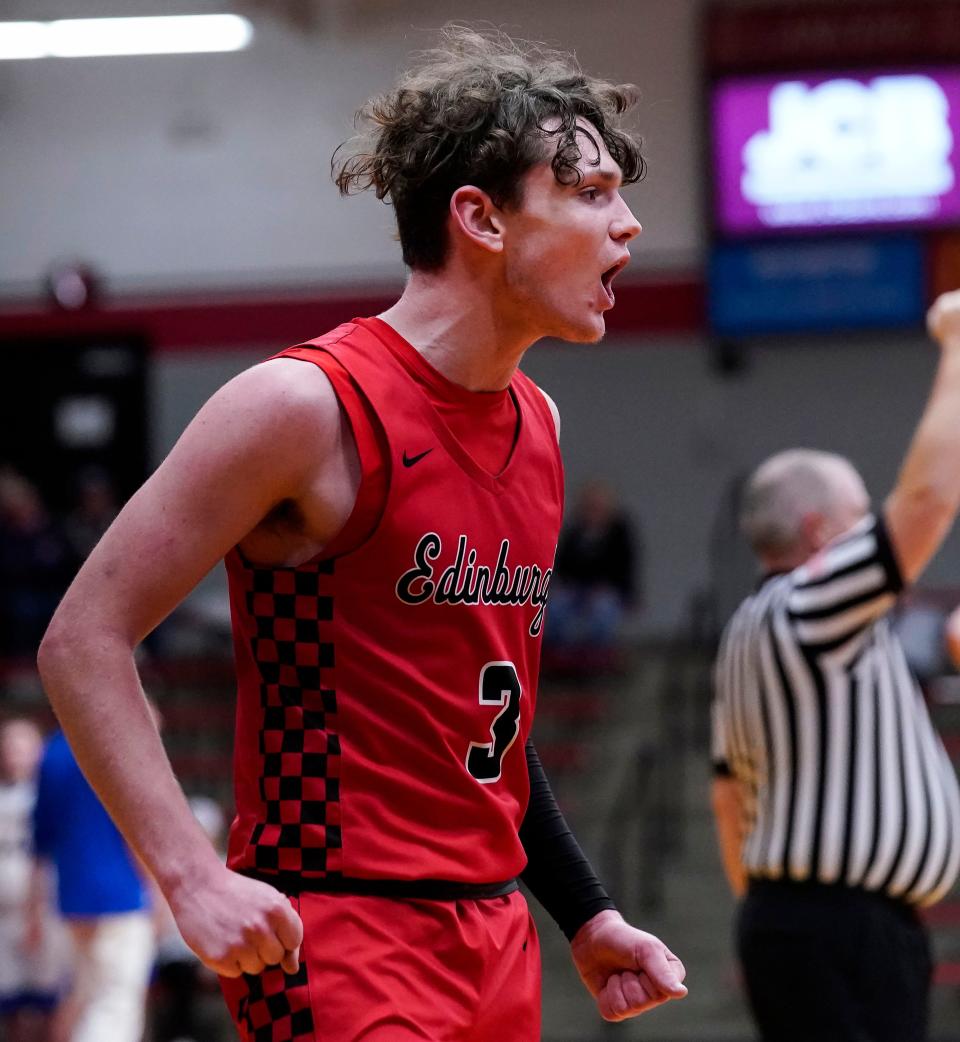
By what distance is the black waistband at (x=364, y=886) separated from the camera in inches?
79.7

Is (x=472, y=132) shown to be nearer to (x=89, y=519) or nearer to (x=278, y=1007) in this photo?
(x=278, y=1007)

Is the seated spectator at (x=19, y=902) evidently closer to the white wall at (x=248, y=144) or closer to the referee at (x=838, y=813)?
the referee at (x=838, y=813)

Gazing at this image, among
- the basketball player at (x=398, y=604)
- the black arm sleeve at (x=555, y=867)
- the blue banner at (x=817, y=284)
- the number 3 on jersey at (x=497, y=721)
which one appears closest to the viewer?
the basketball player at (x=398, y=604)

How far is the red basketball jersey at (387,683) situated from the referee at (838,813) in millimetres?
1426

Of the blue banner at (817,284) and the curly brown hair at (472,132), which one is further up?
the curly brown hair at (472,132)

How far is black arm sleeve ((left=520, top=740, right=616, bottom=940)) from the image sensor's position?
238cm

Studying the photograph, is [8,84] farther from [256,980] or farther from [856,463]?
[256,980]

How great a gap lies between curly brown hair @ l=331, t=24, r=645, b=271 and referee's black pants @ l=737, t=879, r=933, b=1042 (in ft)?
6.08

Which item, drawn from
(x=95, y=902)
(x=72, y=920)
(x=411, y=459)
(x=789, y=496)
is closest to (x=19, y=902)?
(x=72, y=920)

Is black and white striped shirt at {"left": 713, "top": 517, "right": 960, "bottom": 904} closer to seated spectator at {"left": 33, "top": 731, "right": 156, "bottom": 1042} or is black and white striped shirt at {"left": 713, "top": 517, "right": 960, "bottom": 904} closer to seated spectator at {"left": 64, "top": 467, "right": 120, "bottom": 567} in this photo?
seated spectator at {"left": 33, "top": 731, "right": 156, "bottom": 1042}

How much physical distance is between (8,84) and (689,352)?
6.25 metres

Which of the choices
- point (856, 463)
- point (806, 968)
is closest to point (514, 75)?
point (806, 968)

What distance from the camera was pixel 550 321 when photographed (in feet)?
7.23

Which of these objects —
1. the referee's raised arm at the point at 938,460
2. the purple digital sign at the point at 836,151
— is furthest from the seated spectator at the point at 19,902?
the purple digital sign at the point at 836,151
